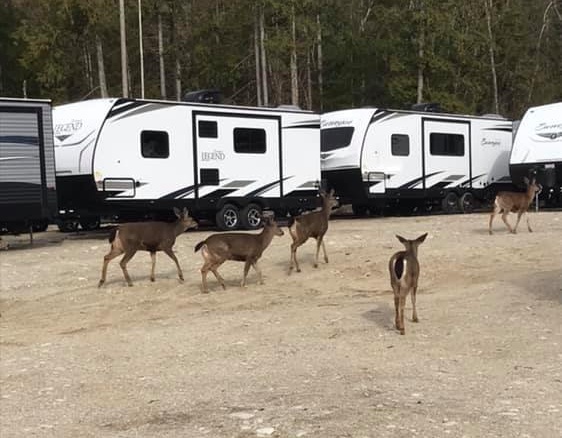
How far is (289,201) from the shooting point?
19.6 m

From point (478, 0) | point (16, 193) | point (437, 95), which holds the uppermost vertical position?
point (478, 0)

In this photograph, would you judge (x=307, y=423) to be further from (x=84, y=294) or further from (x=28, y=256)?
(x=28, y=256)

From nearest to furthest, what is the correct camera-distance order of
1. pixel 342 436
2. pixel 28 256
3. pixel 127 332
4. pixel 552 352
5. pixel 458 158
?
pixel 342 436 → pixel 552 352 → pixel 127 332 → pixel 28 256 → pixel 458 158

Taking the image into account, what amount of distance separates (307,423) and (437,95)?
30.2m

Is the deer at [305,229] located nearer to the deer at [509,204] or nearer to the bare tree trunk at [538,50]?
the deer at [509,204]

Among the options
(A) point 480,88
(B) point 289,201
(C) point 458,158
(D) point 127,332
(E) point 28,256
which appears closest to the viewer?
(D) point 127,332

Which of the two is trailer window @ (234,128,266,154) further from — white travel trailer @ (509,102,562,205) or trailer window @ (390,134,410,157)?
white travel trailer @ (509,102,562,205)

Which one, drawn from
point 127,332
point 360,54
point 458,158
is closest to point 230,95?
point 360,54

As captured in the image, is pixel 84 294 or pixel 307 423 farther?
pixel 84 294

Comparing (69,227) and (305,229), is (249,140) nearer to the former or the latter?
(69,227)

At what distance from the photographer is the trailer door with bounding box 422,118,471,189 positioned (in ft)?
74.4

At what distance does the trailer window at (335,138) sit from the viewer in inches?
835

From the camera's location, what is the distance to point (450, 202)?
77.6 ft

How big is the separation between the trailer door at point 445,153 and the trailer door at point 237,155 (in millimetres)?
5515
